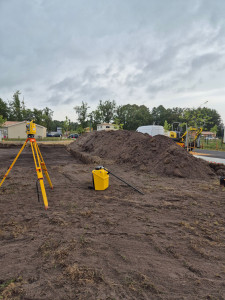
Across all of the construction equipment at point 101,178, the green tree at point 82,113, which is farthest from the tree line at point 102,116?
the construction equipment at point 101,178

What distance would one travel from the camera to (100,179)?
207 inches

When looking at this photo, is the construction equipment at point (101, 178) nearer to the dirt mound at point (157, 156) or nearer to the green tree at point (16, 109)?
the dirt mound at point (157, 156)

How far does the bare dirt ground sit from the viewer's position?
192cm

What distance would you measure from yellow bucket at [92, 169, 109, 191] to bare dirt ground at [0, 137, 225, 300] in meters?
0.26

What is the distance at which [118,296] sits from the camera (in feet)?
5.94

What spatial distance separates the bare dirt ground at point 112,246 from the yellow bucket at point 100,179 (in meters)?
0.26

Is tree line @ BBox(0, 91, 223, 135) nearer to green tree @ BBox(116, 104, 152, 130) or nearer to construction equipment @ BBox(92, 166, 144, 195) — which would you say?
green tree @ BBox(116, 104, 152, 130)

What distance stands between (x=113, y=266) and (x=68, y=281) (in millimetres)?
551

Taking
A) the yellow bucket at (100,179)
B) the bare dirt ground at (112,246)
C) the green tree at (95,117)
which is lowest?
the bare dirt ground at (112,246)

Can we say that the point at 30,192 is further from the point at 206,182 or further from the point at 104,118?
the point at 104,118

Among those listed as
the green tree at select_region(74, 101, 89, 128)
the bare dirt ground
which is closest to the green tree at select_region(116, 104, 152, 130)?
the green tree at select_region(74, 101, 89, 128)

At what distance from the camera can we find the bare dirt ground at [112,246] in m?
1.92

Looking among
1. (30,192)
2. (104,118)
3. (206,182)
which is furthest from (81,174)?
(104,118)

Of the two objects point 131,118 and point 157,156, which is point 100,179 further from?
point 131,118
